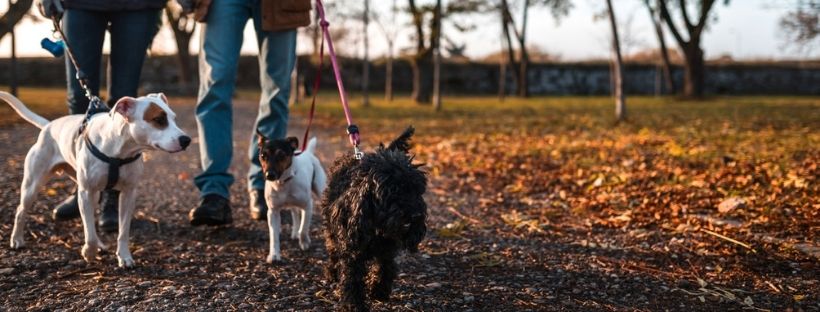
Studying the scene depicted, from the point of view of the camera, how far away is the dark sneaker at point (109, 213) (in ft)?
17.0

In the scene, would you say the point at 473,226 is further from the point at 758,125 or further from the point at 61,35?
the point at 758,125

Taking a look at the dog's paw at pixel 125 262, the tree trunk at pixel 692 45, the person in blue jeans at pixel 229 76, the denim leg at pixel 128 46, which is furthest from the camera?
the tree trunk at pixel 692 45

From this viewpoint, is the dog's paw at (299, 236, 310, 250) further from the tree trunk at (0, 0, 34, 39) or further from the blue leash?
the tree trunk at (0, 0, 34, 39)

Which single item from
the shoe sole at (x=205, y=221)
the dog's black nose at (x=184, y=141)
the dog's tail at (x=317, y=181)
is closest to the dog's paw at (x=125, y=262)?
the shoe sole at (x=205, y=221)

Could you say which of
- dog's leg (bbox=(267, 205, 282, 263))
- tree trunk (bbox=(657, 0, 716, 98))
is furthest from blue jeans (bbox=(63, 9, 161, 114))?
tree trunk (bbox=(657, 0, 716, 98))

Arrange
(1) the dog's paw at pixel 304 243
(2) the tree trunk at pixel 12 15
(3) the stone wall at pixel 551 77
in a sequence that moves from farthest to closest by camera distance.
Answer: (3) the stone wall at pixel 551 77, (2) the tree trunk at pixel 12 15, (1) the dog's paw at pixel 304 243

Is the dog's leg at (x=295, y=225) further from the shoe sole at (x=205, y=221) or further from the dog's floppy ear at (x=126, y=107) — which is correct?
the dog's floppy ear at (x=126, y=107)

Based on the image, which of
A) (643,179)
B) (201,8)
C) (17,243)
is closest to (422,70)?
(643,179)

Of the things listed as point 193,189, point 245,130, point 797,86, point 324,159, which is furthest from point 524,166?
point 797,86

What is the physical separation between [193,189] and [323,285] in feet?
13.4

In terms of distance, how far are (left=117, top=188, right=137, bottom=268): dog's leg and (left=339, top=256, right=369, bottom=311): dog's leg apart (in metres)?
1.64

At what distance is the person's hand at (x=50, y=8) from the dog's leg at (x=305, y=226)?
212cm

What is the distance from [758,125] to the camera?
14.3m

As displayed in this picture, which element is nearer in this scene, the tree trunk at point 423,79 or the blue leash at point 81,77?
the blue leash at point 81,77
